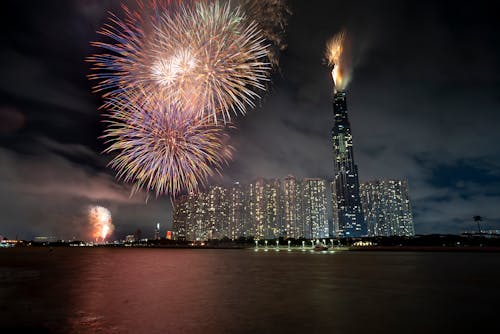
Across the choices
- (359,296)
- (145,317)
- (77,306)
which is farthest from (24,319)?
(359,296)

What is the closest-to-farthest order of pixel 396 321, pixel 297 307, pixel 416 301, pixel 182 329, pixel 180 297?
1. pixel 182 329
2. pixel 396 321
3. pixel 297 307
4. pixel 416 301
5. pixel 180 297

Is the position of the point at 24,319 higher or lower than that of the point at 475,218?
lower

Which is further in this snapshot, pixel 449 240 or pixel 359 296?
pixel 449 240

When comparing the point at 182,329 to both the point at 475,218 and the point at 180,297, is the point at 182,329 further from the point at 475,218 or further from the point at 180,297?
the point at 475,218

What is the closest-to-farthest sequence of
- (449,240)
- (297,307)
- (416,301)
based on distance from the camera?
(297,307), (416,301), (449,240)

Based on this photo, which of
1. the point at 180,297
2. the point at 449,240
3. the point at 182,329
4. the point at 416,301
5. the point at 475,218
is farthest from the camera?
the point at 475,218

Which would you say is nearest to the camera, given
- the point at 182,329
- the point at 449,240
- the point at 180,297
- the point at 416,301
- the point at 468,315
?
the point at 182,329

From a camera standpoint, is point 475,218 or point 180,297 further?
point 475,218

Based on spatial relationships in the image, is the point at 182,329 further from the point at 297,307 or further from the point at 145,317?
the point at 297,307

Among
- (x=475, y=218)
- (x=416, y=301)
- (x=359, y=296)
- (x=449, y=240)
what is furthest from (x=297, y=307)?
(x=475, y=218)
